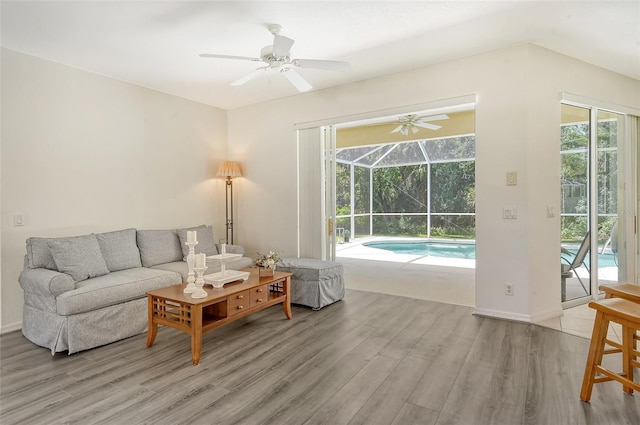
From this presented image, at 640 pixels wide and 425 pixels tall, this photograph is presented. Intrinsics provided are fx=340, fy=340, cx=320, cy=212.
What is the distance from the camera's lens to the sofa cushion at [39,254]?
3.16 m

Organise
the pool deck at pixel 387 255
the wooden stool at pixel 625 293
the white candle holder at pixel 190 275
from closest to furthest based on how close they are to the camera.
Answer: the wooden stool at pixel 625 293, the white candle holder at pixel 190 275, the pool deck at pixel 387 255

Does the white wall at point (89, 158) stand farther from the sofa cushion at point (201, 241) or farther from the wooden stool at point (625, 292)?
the wooden stool at point (625, 292)

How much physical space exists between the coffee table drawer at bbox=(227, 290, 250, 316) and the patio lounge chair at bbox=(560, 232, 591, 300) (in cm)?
337

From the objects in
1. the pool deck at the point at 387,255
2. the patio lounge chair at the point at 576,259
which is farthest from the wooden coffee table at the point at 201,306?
the pool deck at the point at 387,255

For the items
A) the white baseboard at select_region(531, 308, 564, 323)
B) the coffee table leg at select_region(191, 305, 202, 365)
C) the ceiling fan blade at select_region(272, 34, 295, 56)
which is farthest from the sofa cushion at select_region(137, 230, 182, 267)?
the white baseboard at select_region(531, 308, 564, 323)

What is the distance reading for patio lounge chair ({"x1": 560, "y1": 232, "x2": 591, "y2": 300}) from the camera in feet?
12.4

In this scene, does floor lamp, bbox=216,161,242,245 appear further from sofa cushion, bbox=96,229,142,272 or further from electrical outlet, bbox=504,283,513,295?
electrical outlet, bbox=504,283,513,295

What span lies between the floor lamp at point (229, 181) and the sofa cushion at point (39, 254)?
2.43 m

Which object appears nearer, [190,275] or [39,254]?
[190,275]

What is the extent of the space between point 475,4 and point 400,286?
350cm

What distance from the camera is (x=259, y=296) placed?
3207 millimetres

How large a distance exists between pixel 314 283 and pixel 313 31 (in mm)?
2579

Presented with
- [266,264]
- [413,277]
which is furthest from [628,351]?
[413,277]

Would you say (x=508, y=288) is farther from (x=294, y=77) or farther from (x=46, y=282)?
(x=46, y=282)
